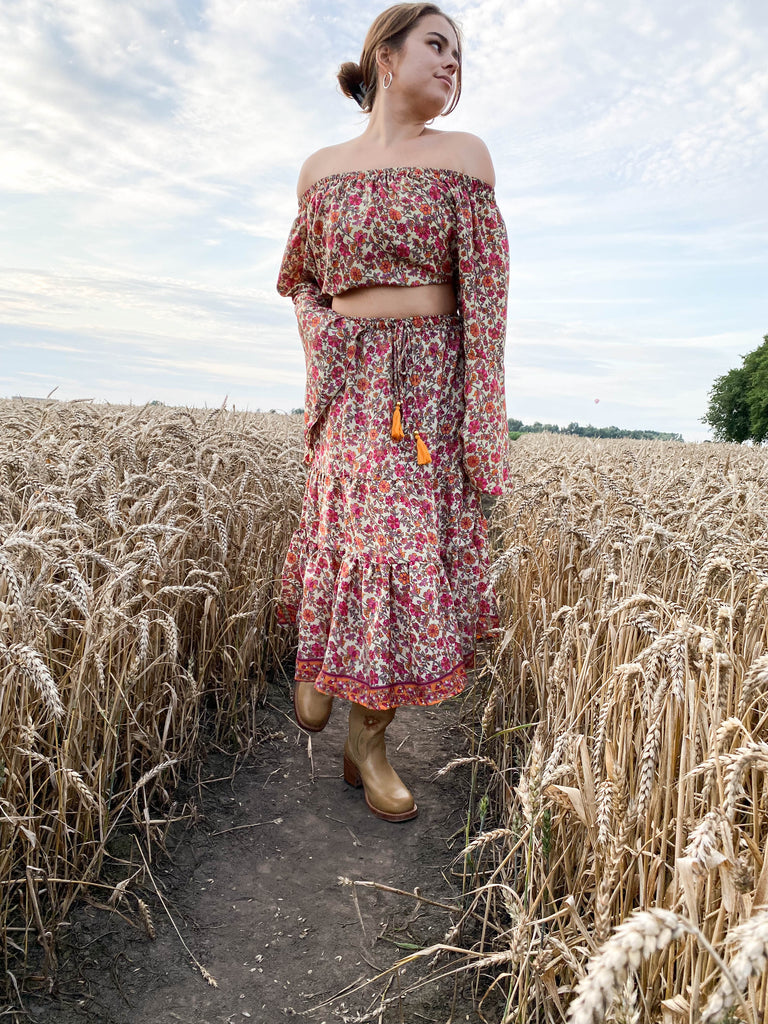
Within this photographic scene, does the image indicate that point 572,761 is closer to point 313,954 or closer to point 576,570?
point 313,954

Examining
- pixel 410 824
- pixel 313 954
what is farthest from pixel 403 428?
pixel 313 954

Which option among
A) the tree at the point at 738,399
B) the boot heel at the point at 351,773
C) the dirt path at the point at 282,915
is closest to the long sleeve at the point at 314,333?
the boot heel at the point at 351,773

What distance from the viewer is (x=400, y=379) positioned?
236 cm

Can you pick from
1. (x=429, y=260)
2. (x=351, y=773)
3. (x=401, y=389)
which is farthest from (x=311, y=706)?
(x=429, y=260)

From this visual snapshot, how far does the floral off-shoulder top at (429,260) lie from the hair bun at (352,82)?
0.40 metres

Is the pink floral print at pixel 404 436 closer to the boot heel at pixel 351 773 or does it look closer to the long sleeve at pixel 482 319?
the long sleeve at pixel 482 319

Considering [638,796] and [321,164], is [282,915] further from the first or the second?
[321,164]

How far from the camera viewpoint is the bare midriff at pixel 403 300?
239 centimetres

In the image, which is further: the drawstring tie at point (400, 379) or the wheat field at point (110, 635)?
the drawstring tie at point (400, 379)

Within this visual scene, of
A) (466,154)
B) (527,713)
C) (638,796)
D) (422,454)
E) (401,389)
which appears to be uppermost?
(466,154)

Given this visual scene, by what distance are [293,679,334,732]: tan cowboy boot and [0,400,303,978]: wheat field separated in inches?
11.6

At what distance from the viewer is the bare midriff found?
2.39m

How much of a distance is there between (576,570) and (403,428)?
988mm

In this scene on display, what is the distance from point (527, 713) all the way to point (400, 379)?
125 centimetres
